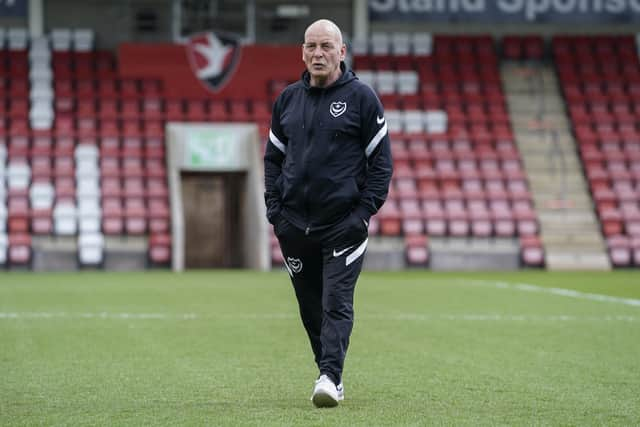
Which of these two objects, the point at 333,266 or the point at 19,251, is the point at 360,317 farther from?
the point at 19,251

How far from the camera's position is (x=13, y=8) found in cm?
2630

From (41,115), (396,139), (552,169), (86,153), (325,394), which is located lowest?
(325,394)

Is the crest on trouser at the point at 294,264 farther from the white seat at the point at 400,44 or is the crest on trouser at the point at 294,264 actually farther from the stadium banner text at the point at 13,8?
the white seat at the point at 400,44

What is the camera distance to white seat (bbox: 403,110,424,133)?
84.7 ft

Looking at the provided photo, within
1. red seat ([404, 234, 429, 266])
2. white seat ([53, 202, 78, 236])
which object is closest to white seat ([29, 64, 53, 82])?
white seat ([53, 202, 78, 236])

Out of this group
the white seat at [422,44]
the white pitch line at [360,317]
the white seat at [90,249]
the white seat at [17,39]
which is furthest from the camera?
the white seat at [422,44]

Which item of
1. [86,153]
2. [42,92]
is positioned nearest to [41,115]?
[42,92]

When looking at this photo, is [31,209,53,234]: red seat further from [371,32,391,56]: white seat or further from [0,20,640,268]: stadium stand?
[371,32,391,56]: white seat

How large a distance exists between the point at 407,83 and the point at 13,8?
9087 millimetres

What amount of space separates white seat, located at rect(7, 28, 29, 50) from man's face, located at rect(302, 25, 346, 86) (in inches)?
855

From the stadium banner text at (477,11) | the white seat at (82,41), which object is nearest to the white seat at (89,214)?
the white seat at (82,41)

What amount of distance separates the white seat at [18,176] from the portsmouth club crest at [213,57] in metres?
4.73

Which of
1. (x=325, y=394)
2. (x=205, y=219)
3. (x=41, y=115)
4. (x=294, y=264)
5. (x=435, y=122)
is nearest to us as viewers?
(x=325, y=394)

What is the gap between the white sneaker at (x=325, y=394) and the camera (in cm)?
561
